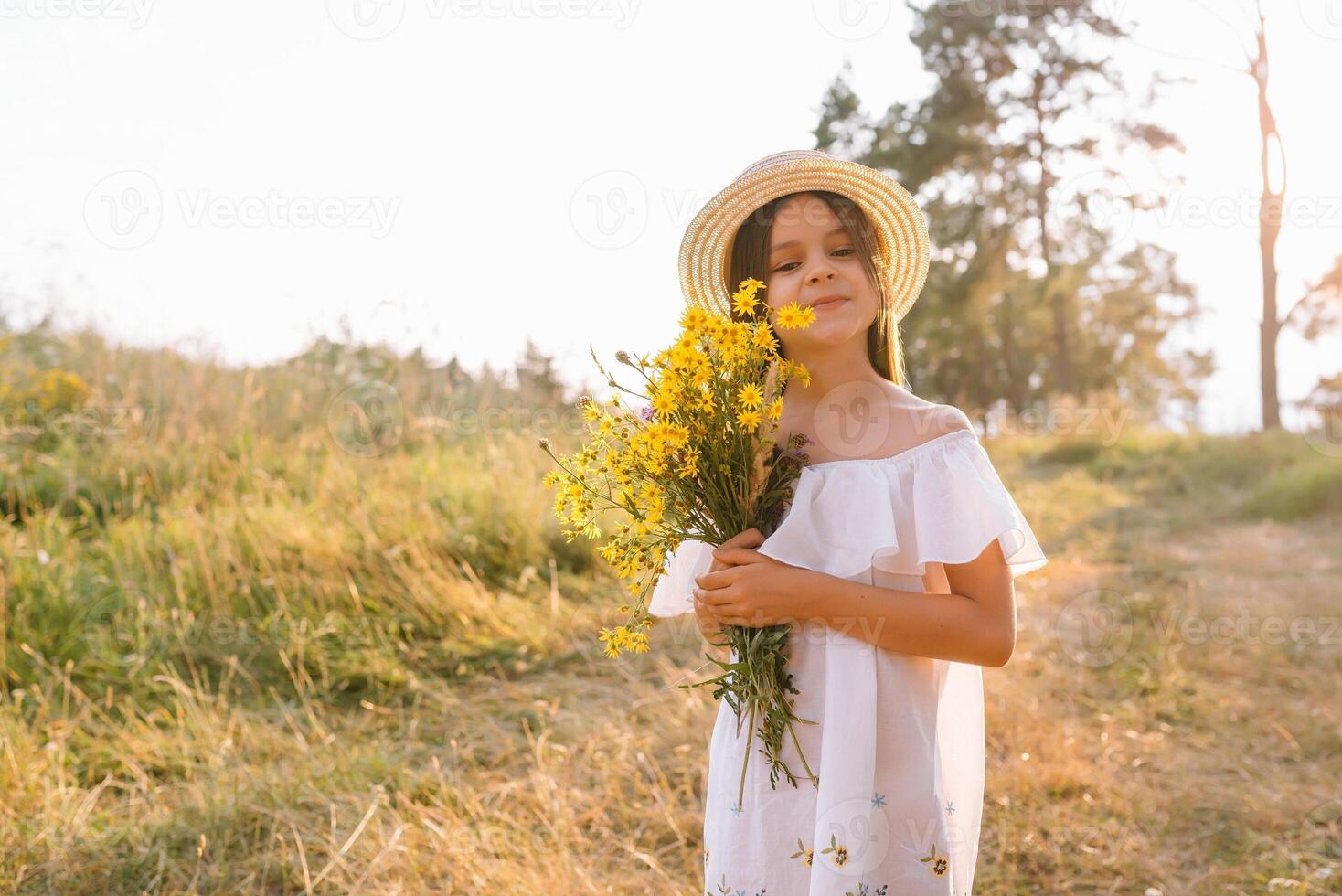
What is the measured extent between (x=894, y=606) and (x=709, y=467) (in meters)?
0.39

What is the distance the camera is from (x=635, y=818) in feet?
10.4

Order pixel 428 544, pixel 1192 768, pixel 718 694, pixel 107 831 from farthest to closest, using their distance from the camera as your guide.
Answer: pixel 428 544
pixel 1192 768
pixel 107 831
pixel 718 694

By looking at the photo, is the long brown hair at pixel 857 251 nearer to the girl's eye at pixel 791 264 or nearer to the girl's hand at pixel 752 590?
the girl's eye at pixel 791 264

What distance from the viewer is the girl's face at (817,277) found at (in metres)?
1.89

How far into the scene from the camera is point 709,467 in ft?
5.57

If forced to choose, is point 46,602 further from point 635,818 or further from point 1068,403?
point 1068,403

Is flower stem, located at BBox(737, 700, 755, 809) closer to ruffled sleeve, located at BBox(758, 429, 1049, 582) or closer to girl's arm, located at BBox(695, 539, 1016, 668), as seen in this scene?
girl's arm, located at BBox(695, 539, 1016, 668)

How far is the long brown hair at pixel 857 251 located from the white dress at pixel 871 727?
0.36 metres

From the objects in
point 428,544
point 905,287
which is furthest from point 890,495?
point 428,544

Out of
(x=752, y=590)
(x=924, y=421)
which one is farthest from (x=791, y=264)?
(x=752, y=590)

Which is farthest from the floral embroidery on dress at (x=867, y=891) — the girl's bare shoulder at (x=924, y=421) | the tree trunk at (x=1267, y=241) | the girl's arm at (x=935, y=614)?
the tree trunk at (x=1267, y=241)

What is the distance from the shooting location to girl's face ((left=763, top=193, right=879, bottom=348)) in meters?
1.89

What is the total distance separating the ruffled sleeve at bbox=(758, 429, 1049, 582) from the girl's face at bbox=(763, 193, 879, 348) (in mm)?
280

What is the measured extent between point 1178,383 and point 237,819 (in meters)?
29.2
